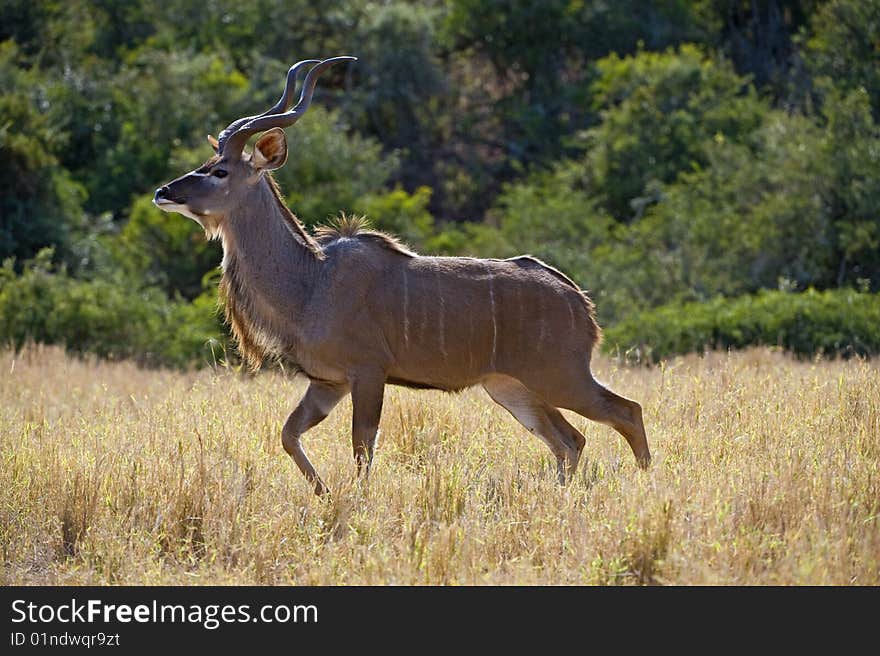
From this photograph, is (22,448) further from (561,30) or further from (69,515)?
(561,30)

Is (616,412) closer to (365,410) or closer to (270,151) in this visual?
(365,410)

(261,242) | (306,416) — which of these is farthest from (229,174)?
(306,416)

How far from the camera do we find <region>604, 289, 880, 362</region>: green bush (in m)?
15.4

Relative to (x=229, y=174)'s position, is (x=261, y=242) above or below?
below

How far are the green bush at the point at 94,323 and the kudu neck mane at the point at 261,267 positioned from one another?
8183 millimetres

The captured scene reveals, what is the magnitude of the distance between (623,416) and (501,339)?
2.82ft

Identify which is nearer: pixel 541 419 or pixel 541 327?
pixel 541 327

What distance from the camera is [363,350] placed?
312 inches

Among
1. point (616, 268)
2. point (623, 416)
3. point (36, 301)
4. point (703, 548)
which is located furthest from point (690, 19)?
point (703, 548)

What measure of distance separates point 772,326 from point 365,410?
29.3 feet

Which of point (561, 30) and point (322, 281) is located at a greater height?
point (322, 281)

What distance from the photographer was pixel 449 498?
731 centimetres

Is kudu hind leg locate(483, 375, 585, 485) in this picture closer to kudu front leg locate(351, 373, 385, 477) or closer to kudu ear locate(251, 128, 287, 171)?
kudu front leg locate(351, 373, 385, 477)
